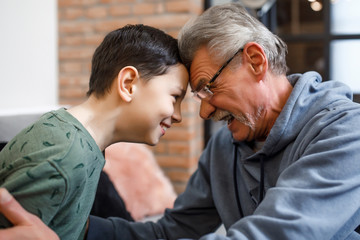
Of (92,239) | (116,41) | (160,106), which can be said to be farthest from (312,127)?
(92,239)

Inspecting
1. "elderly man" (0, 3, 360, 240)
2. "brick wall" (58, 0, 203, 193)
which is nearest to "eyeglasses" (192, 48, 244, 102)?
"elderly man" (0, 3, 360, 240)

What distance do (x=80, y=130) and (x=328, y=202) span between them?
2.09ft

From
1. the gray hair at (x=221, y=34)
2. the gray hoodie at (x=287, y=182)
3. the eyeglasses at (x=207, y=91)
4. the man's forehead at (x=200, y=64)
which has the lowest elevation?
the gray hoodie at (x=287, y=182)

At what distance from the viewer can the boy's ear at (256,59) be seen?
1.28 meters

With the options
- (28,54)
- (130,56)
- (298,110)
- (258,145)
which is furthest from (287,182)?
(28,54)

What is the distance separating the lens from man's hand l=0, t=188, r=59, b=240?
85 centimetres

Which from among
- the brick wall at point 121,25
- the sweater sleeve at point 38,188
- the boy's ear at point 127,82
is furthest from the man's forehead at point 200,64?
the brick wall at point 121,25

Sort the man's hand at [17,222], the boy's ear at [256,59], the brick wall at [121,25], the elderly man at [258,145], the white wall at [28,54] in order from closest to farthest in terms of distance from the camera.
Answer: the man's hand at [17,222] < the elderly man at [258,145] < the boy's ear at [256,59] < the brick wall at [121,25] < the white wall at [28,54]

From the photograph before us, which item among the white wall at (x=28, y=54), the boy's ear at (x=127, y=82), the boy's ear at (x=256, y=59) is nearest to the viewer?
the boy's ear at (x=127, y=82)

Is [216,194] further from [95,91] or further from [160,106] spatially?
[95,91]

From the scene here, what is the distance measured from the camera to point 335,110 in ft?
3.64

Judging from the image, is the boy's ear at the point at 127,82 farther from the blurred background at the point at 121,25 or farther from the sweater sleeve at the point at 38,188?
the blurred background at the point at 121,25

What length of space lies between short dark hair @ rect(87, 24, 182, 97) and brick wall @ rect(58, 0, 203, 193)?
1.34 m

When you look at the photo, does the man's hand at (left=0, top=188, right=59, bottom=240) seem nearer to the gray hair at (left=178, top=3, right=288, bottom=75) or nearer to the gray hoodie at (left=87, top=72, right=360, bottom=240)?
the gray hoodie at (left=87, top=72, right=360, bottom=240)
